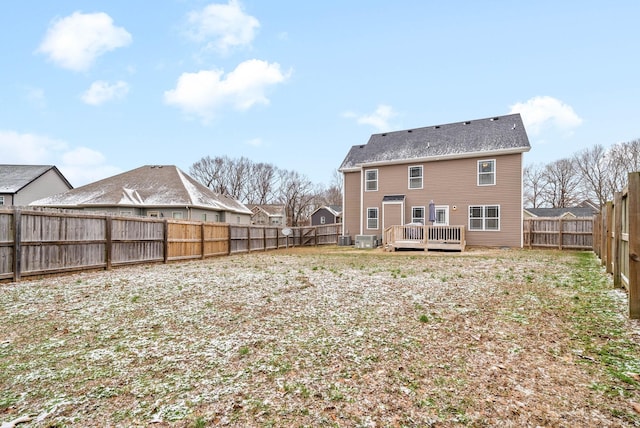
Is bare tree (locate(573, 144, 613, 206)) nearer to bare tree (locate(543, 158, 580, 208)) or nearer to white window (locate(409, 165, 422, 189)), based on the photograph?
bare tree (locate(543, 158, 580, 208))

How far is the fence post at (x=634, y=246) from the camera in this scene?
12.5 feet

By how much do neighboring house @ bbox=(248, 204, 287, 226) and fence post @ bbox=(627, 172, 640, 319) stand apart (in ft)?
141

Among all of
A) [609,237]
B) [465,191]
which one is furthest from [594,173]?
[609,237]

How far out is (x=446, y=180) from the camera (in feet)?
Answer: 57.1

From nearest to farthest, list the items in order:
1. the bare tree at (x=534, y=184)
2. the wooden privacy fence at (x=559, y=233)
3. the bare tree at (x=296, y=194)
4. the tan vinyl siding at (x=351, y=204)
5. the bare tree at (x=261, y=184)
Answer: the wooden privacy fence at (x=559, y=233)
the tan vinyl siding at (x=351, y=204)
the bare tree at (x=534, y=184)
the bare tree at (x=261, y=184)
the bare tree at (x=296, y=194)

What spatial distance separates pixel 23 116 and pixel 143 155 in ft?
70.6

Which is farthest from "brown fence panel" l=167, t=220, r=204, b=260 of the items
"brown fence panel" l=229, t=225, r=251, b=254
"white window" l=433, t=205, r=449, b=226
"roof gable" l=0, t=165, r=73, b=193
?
"roof gable" l=0, t=165, r=73, b=193

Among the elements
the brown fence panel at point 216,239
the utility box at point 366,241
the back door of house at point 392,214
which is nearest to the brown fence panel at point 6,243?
the brown fence panel at point 216,239

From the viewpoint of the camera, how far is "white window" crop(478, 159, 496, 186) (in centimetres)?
1636

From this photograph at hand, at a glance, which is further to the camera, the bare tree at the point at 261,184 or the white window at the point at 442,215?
the bare tree at the point at 261,184

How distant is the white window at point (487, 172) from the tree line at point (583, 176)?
22663 mm

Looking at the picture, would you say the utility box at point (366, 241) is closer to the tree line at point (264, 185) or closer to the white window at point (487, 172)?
the white window at point (487, 172)

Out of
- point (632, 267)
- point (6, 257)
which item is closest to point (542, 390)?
point (632, 267)

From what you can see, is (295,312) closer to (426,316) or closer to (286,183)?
(426,316)
